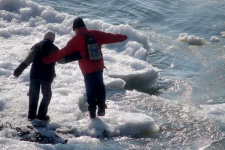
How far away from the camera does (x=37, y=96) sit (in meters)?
5.87

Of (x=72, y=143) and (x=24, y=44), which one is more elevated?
(x=24, y=44)

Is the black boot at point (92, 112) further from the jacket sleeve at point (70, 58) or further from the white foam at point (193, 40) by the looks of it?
the white foam at point (193, 40)

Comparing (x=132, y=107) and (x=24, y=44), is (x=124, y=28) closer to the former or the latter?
(x=24, y=44)

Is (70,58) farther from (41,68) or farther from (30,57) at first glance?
(30,57)

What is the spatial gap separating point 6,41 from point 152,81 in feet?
14.0

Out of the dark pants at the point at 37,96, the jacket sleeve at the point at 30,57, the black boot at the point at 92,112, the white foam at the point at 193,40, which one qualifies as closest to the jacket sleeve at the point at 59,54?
the jacket sleeve at the point at 30,57

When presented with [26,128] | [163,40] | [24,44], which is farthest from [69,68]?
[163,40]

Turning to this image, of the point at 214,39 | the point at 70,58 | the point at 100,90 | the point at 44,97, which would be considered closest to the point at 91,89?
the point at 100,90

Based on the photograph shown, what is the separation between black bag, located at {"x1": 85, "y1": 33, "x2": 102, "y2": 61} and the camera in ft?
18.8

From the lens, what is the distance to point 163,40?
1220cm

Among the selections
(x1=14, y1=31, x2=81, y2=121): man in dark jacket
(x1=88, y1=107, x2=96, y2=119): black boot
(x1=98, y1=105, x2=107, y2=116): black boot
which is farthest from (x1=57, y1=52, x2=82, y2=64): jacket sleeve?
(x1=98, y1=105, x2=107, y2=116): black boot

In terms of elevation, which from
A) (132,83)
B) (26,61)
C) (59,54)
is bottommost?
(132,83)

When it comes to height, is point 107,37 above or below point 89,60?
above

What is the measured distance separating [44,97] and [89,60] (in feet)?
3.20
